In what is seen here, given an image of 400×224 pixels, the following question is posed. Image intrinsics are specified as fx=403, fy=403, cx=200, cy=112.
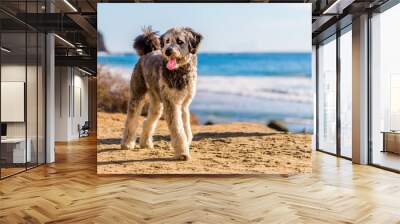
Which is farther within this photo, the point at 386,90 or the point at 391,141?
the point at 386,90

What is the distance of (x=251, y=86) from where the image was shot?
19.1 feet

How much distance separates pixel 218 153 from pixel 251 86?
1078mm

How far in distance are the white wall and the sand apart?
8.22m

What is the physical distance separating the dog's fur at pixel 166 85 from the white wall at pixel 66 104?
8.37 m

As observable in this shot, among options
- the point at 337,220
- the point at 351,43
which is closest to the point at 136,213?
the point at 337,220

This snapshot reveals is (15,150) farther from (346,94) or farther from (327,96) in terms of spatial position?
(327,96)

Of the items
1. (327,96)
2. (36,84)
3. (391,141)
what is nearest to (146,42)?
(36,84)

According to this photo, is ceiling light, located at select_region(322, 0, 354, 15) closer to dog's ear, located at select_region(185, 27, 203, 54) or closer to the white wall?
dog's ear, located at select_region(185, 27, 203, 54)

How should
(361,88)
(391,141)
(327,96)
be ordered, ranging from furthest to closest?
(327,96) → (361,88) → (391,141)

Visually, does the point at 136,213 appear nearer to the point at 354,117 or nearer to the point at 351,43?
the point at 354,117

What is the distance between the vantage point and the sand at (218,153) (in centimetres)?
573

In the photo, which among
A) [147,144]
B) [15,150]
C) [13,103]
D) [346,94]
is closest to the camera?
[147,144]

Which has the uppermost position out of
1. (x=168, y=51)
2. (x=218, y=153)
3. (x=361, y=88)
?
(x=168, y=51)

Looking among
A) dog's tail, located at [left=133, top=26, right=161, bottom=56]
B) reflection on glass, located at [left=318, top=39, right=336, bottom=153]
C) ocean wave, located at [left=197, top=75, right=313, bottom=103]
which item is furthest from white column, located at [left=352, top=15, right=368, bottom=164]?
dog's tail, located at [left=133, top=26, right=161, bottom=56]
